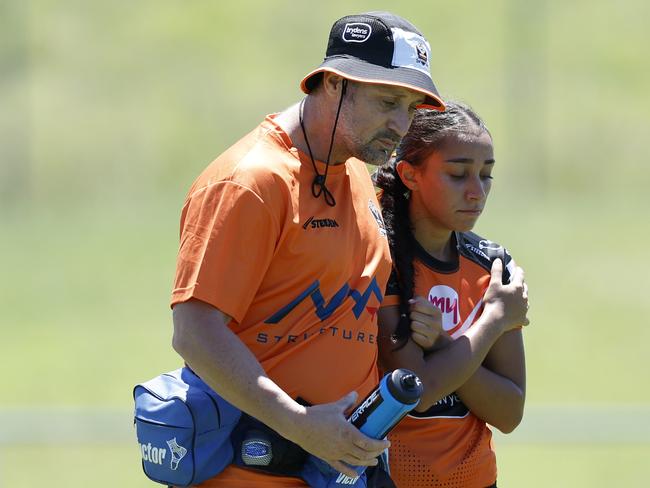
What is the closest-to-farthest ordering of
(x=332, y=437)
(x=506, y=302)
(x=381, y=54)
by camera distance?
(x=332, y=437) < (x=381, y=54) < (x=506, y=302)

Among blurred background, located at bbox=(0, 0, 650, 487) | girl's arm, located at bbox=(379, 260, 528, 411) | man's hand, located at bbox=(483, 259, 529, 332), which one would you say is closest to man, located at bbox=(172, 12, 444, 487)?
girl's arm, located at bbox=(379, 260, 528, 411)

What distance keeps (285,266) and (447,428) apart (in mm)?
780

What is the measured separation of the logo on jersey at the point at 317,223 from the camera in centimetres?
259

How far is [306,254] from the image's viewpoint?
8.48 ft

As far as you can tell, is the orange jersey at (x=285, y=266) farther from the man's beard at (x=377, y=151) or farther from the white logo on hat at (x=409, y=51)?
the white logo on hat at (x=409, y=51)

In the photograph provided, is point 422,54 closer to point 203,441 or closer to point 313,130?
point 313,130

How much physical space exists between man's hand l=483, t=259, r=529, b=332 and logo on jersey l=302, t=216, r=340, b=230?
0.59 m

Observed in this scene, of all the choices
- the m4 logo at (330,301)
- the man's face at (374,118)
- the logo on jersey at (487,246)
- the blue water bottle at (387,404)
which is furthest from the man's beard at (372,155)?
the logo on jersey at (487,246)

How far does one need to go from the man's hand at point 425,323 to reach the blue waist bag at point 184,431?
21.9 inches

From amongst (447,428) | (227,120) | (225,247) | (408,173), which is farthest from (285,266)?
(227,120)
